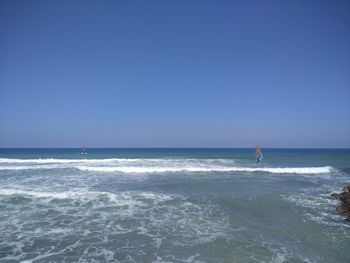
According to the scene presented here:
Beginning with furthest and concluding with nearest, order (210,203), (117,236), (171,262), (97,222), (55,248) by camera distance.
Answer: (210,203)
(97,222)
(117,236)
(55,248)
(171,262)

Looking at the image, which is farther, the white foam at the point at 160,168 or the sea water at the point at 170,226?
the white foam at the point at 160,168

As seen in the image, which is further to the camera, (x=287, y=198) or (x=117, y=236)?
(x=287, y=198)

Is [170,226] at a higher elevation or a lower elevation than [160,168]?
lower

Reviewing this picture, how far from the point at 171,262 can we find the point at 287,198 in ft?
30.7

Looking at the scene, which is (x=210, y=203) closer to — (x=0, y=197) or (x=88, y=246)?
(x=88, y=246)

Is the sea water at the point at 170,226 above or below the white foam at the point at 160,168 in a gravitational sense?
below

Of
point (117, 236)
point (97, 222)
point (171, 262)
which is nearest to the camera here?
point (171, 262)

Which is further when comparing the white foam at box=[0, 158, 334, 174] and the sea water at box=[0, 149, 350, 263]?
the white foam at box=[0, 158, 334, 174]

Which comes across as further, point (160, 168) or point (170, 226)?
point (160, 168)

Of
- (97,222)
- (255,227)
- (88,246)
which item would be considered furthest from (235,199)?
(88,246)

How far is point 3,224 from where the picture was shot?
923 centimetres

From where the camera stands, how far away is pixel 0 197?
1335cm

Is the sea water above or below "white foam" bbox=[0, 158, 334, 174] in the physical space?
below

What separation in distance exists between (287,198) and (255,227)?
550 centimetres
